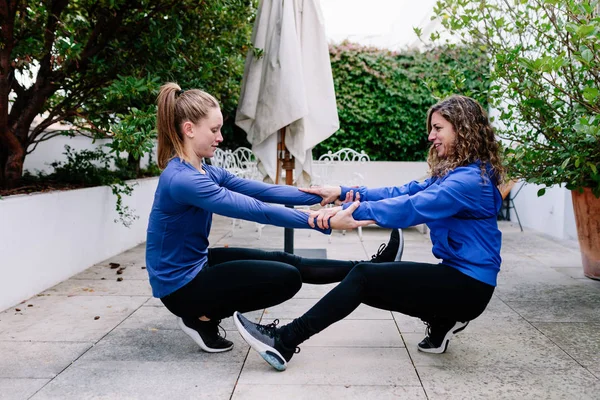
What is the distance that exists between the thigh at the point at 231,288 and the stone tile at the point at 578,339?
1556 mm

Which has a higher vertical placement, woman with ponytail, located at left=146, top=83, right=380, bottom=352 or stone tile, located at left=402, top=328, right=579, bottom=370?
woman with ponytail, located at left=146, top=83, right=380, bottom=352

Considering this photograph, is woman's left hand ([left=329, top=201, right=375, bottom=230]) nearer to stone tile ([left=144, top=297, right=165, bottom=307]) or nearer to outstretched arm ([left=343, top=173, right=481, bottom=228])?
outstretched arm ([left=343, top=173, right=481, bottom=228])

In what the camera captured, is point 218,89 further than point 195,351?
Yes

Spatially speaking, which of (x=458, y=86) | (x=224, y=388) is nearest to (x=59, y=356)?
(x=224, y=388)

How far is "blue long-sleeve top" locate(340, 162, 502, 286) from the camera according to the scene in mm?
2758

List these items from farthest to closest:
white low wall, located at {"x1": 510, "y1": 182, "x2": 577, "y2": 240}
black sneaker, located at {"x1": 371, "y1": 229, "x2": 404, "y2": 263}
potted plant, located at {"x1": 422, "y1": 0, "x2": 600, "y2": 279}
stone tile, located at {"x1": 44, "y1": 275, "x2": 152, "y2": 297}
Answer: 1. white low wall, located at {"x1": 510, "y1": 182, "x2": 577, "y2": 240}
2. stone tile, located at {"x1": 44, "y1": 275, "x2": 152, "y2": 297}
3. potted plant, located at {"x1": 422, "y1": 0, "x2": 600, "y2": 279}
4. black sneaker, located at {"x1": 371, "y1": 229, "x2": 404, "y2": 263}

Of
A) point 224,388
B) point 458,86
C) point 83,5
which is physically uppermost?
point 83,5

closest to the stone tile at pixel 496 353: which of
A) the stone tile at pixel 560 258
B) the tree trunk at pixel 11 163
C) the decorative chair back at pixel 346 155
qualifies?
the stone tile at pixel 560 258

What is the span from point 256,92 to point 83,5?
193 centimetres

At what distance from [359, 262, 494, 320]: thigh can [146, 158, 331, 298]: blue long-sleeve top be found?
1.50 feet

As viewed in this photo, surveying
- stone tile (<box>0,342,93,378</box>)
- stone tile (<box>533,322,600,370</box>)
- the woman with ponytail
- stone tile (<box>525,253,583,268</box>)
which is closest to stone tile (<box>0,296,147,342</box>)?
stone tile (<box>0,342,93,378</box>)

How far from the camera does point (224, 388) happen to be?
2.62 m

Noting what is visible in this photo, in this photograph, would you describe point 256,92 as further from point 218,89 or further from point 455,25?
point 218,89

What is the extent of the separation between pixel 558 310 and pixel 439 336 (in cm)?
138
